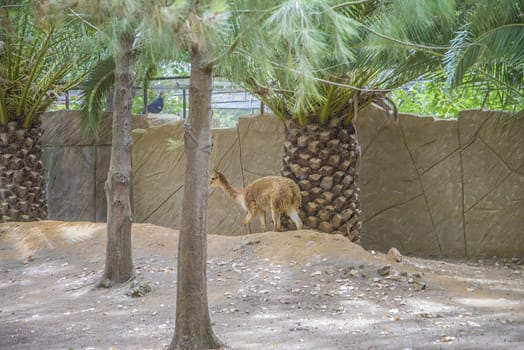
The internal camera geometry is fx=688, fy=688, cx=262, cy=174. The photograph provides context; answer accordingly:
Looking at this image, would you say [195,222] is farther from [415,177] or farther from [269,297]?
[415,177]

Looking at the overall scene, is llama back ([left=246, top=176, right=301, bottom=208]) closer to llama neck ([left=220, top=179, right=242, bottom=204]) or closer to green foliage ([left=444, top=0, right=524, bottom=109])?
llama neck ([left=220, top=179, right=242, bottom=204])

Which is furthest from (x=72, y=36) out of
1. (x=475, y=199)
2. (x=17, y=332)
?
(x=475, y=199)

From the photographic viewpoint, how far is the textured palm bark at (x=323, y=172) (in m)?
8.88

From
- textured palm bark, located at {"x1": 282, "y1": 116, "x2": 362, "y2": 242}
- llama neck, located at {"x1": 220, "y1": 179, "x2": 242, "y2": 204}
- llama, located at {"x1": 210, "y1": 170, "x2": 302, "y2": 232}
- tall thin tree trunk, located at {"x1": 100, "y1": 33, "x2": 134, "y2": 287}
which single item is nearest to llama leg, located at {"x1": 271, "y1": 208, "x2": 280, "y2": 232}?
llama, located at {"x1": 210, "y1": 170, "x2": 302, "y2": 232}

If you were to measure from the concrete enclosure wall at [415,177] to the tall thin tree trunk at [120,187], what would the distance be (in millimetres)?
2378

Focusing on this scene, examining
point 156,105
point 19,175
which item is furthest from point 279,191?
point 156,105

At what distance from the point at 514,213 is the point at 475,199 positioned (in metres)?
0.56

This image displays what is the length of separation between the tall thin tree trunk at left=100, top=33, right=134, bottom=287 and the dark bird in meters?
5.53

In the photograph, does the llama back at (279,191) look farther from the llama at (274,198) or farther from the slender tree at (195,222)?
the slender tree at (195,222)

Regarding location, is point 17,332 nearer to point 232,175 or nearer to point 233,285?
point 233,285

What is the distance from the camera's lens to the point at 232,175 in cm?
1116

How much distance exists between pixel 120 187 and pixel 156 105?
19.3ft

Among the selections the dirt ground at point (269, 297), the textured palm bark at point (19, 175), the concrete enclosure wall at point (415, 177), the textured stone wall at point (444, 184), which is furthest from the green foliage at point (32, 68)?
the textured stone wall at point (444, 184)

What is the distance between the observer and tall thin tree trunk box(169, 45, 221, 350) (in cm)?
502
